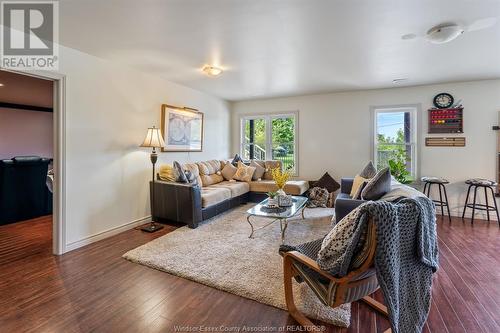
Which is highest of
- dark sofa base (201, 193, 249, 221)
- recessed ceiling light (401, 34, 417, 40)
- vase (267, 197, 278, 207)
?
recessed ceiling light (401, 34, 417, 40)

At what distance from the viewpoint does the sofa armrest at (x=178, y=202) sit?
3693mm

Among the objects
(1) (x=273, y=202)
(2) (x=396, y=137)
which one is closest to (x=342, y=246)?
(1) (x=273, y=202)

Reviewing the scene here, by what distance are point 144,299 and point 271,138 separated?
4.76m

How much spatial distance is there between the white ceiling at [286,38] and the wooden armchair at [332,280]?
1.98m

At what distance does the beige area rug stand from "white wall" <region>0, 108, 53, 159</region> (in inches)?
181

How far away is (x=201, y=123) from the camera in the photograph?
212 inches

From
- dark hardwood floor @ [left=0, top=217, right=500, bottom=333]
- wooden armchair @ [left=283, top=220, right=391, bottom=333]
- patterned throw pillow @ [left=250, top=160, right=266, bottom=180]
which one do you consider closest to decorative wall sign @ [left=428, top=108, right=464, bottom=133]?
dark hardwood floor @ [left=0, top=217, right=500, bottom=333]

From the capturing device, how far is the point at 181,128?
4.79 m

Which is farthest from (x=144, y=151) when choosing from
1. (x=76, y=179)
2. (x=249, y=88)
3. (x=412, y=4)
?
(x=412, y=4)

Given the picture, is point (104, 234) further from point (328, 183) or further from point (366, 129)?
point (366, 129)

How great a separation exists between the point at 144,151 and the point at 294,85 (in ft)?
9.76

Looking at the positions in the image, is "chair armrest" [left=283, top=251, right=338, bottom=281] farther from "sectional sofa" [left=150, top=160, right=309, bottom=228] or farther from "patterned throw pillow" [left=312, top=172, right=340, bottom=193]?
"patterned throw pillow" [left=312, top=172, right=340, bottom=193]

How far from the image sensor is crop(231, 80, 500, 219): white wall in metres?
A: 4.38

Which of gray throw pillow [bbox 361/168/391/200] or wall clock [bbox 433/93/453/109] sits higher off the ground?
wall clock [bbox 433/93/453/109]
